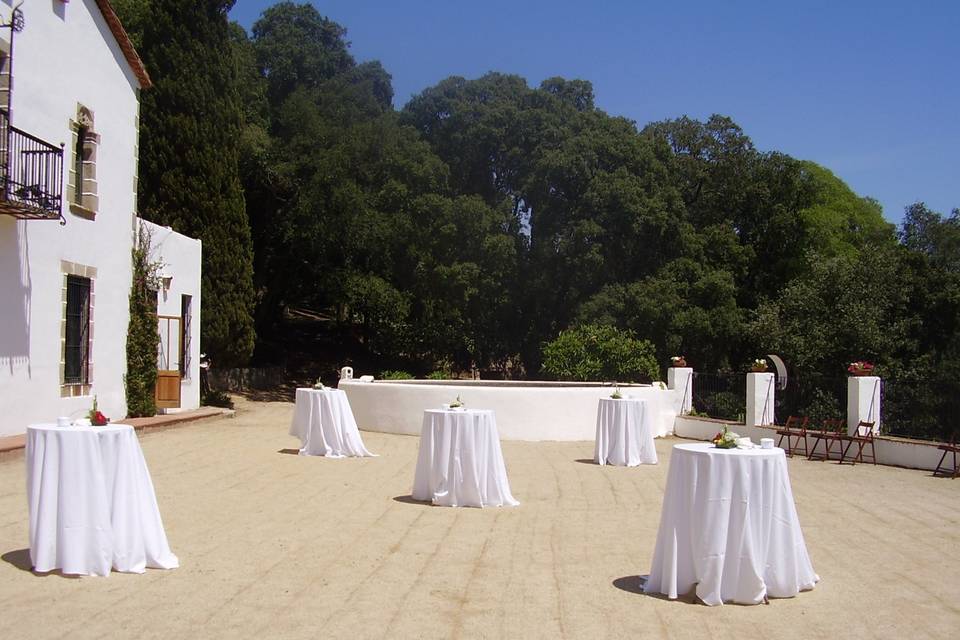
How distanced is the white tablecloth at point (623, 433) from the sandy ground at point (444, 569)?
6.14ft

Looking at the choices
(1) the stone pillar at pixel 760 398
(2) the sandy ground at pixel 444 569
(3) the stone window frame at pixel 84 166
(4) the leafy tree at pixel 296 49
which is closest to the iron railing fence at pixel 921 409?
(1) the stone pillar at pixel 760 398

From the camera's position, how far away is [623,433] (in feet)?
44.7

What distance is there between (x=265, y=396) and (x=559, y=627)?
26606 millimetres

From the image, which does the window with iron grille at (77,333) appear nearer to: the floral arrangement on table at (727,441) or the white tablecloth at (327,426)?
the white tablecloth at (327,426)

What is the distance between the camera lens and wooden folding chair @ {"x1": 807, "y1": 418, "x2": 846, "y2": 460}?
1536 cm

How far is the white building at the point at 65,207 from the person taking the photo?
13.2 meters

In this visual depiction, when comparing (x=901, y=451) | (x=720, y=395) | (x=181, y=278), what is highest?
(x=181, y=278)

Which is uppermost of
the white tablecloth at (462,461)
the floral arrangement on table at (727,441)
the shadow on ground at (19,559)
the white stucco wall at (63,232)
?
the white stucco wall at (63,232)

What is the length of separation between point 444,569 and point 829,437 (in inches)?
429

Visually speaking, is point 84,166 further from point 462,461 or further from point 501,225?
point 501,225

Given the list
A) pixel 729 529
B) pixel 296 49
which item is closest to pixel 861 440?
pixel 729 529

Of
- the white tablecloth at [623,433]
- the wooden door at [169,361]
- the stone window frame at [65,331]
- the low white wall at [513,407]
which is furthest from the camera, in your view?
the wooden door at [169,361]

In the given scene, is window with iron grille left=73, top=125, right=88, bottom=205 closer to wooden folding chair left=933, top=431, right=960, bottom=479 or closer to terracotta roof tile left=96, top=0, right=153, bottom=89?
terracotta roof tile left=96, top=0, right=153, bottom=89

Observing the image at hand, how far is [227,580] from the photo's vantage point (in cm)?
595
